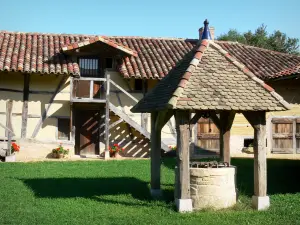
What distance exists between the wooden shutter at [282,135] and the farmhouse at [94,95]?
22mm

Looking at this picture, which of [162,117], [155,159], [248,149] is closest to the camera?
[162,117]

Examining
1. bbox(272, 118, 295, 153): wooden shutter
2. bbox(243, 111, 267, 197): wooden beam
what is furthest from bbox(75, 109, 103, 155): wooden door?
bbox(243, 111, 267, 197): wooden beam

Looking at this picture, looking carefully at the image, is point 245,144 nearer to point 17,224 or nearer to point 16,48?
point 16,48

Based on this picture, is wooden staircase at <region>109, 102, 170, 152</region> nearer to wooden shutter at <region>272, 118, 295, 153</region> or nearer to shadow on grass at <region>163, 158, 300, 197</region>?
shadow on grass at <region>163, 158, 300, 197</region>

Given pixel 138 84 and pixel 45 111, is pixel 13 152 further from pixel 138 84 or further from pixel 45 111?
pixel 138 84

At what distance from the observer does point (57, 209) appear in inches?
331

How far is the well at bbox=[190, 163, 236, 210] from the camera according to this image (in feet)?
27.9

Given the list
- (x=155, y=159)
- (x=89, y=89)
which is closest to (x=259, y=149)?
(x=155, y=159)

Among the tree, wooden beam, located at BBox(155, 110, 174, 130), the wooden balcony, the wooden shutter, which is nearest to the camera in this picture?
wooden beam, located at BBox(155, 110, 174, 130)

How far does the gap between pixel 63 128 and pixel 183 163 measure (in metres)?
11.2

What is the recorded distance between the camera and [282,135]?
1969 cm

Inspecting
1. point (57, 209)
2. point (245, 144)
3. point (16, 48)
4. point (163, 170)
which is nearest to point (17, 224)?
point (57, 209)

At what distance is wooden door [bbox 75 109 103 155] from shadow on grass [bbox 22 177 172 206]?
7.57m

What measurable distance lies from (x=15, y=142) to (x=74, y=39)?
6.10 meters
